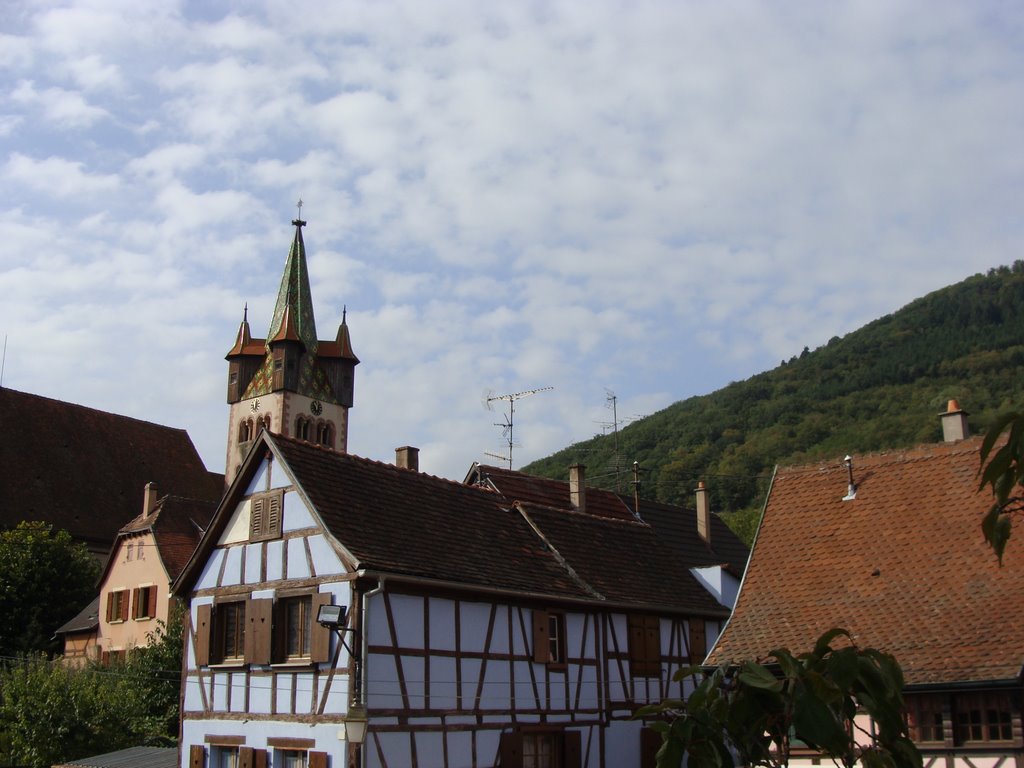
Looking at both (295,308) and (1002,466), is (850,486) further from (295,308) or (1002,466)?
(295,308)

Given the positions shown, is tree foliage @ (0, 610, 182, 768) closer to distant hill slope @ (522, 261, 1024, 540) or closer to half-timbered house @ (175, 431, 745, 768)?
half-timbered house @ (175, 431, 745, 768)

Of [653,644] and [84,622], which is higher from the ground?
[84,622]

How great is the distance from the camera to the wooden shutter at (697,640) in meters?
27.2

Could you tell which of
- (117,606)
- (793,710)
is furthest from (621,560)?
(793,710)

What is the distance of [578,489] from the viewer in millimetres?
30344

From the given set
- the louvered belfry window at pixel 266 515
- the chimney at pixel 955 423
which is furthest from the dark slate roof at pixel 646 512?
the chimney at pixel 955 423

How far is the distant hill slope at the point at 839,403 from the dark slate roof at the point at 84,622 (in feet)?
97.8

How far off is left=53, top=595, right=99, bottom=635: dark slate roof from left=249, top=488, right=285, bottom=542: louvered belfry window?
20039 millimetres

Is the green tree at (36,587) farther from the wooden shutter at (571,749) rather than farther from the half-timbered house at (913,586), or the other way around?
the half-timbered house at (913,586)

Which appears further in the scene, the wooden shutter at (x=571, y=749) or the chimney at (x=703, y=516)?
the chimney at (x=703, y=516)

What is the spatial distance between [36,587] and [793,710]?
1572 inches

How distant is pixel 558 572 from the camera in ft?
81.1

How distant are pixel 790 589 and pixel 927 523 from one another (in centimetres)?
252

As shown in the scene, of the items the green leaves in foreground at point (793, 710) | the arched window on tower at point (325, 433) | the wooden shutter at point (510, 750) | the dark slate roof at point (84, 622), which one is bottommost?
the wooden shutter at point (510, 750)
